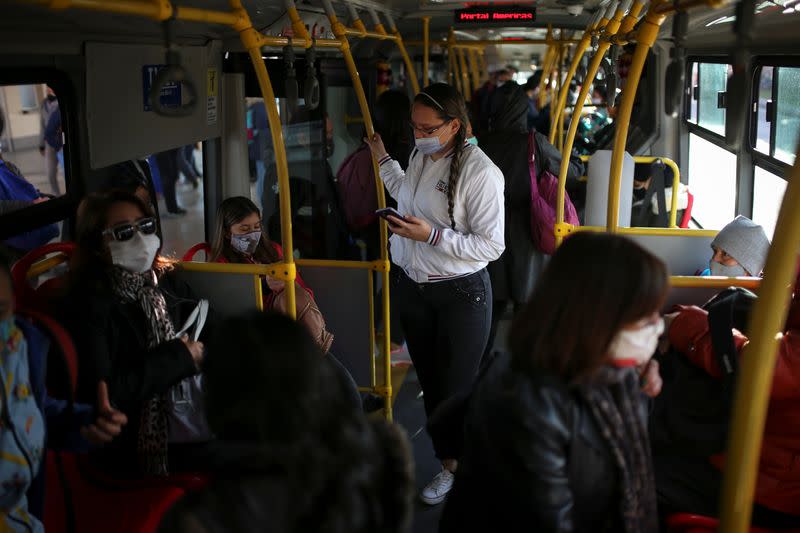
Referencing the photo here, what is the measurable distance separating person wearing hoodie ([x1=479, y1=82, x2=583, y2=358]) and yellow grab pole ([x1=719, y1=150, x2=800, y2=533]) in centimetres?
277

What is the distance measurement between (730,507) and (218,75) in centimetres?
358

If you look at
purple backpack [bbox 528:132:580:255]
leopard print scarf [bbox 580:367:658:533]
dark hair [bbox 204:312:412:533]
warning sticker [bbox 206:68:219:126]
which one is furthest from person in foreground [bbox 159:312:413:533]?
warning sticker [bbox 206:68:219:126]

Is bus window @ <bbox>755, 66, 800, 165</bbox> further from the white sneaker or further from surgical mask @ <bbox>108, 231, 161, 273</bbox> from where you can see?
surgical mask @ <bbox>108, 231, 161, 273</bbox>

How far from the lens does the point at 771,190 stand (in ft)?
13.9

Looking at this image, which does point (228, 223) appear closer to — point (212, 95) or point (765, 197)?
point (212, 95)

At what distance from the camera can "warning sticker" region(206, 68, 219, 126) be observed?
13.9 ft

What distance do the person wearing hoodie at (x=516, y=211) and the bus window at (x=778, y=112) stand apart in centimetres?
106

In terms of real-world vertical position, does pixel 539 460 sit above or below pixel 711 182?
below

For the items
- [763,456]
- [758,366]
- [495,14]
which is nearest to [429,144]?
[763,456]

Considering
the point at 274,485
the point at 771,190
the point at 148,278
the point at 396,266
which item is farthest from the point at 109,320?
the point at 771,190

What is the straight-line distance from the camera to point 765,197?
434 centimetres

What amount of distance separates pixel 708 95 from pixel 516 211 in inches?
76.4

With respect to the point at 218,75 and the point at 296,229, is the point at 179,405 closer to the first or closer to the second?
the point at 218,75

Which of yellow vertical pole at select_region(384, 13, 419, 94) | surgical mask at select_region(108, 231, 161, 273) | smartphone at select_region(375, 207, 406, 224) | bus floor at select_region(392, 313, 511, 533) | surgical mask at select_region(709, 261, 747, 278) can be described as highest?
yellow vertical pole at select_region(384, 13, 419, 94)
